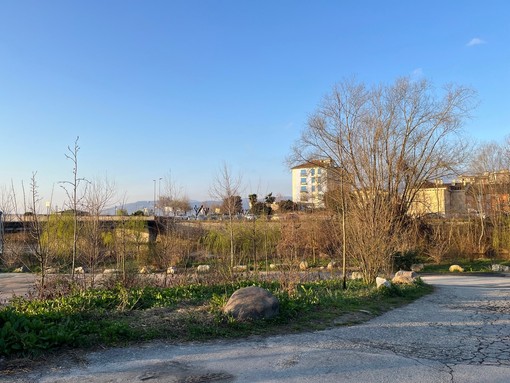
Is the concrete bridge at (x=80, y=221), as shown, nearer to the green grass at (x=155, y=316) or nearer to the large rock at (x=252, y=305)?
the green grass at (x=155, y=316)

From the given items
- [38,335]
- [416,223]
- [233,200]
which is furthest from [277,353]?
[416,223]

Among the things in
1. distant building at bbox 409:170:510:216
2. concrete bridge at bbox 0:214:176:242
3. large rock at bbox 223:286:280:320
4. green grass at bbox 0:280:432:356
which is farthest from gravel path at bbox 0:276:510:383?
distant building at bbox 409:170:510:216

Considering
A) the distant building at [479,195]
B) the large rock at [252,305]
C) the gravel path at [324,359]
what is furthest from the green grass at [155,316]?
the distant building at [479,195]

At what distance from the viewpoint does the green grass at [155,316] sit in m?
5.97

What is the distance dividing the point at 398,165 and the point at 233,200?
1581cm

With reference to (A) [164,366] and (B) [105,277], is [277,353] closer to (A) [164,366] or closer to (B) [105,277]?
(A) [164,366]

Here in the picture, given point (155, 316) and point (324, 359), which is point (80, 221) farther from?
point (324, 359)

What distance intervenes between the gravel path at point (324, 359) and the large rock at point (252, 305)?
31.6 inches

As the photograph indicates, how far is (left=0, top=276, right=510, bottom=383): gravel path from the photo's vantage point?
4.88m

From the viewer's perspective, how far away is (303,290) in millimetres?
10273

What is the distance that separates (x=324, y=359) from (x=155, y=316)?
10.5 feet

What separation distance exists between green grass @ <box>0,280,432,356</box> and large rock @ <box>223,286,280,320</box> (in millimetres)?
156

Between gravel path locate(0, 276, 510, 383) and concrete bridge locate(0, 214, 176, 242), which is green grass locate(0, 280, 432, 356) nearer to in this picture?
gravel path locate(0, 276, 510, 383)

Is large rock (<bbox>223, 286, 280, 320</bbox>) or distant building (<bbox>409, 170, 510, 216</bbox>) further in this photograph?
distant building (<bbox>409, 170, 510, 216</bbox>)
